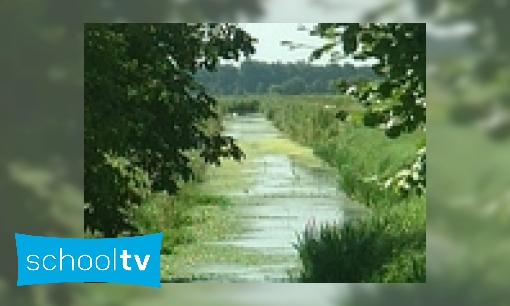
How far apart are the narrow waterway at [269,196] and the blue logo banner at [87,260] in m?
0.31

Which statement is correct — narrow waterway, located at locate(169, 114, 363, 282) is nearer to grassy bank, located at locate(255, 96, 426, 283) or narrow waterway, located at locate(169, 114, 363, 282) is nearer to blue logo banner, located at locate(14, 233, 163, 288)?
grassy bank, located at locate(255, 96, 426, 283)

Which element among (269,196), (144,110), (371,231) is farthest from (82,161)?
(371,231)

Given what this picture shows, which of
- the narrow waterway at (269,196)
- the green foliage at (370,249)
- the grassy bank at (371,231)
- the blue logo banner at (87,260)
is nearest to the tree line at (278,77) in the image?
the narrow waterway at (269,196)

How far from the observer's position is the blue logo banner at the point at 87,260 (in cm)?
601

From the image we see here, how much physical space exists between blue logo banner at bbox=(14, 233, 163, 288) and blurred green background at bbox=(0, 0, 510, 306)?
61mm

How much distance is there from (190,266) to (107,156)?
2.92 feet

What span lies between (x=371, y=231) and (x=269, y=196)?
0.65m

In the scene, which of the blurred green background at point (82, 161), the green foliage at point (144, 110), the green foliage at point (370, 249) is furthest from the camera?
the green foliage at point (144, 110)

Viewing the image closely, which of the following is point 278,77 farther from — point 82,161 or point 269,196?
point 82,161

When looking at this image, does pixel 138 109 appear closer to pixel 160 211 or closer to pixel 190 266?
pixel 160 211

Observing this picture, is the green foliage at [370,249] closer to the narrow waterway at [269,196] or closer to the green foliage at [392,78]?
the narrow waterway at [269,196]

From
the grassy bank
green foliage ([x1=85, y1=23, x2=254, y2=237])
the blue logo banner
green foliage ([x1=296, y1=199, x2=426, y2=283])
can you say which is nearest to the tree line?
green foliage ([x1=85, y1=23, x2=254, y2=237])

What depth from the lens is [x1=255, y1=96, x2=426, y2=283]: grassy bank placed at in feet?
19.8

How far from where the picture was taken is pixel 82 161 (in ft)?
20.2
